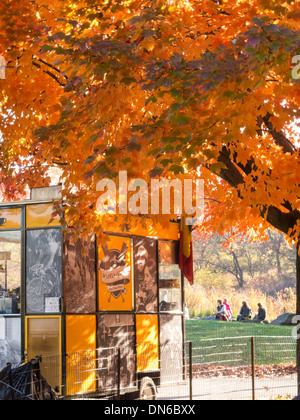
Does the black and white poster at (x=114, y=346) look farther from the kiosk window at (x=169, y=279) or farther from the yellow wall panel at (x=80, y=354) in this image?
the kiosk window at (x=169, y=279)

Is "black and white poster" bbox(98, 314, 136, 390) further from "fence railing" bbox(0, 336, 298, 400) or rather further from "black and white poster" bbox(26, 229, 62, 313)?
"black and white poster" bbox(26, 229, 62, 313)

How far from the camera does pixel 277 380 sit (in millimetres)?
15672

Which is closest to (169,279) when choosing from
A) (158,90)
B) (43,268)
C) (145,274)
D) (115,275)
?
(145,274)

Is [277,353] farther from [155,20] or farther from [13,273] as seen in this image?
[155,20]

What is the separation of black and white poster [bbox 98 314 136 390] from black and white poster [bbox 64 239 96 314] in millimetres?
Result: 445

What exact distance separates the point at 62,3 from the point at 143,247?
555 cm

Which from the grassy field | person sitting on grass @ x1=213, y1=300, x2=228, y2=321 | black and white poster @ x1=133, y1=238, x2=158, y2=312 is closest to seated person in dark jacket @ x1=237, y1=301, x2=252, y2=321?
person sitting on grass @ x1=213, y1=300, x2=228, y2=321

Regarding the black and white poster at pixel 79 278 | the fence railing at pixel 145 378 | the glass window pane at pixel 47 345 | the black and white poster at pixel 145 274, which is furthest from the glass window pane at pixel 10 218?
the black and white poster at pixel 145 274

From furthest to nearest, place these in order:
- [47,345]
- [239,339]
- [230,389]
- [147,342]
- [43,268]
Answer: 1. [239,339]
2. [230,389]
3. [147,342]
4. [43,268]
5. [47,345]

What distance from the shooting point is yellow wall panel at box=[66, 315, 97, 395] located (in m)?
10.2

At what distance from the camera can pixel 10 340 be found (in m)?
10.6

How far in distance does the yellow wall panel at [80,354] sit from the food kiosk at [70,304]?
15mm

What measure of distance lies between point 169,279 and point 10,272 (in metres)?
3.84

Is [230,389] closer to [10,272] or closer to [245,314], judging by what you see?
[10,272]
